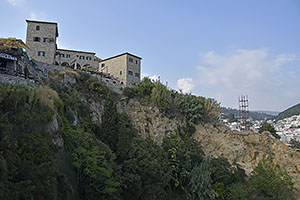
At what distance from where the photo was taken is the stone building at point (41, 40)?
34.7 metres

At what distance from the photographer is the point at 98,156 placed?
52.2ft

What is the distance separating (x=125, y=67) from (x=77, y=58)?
399 inches

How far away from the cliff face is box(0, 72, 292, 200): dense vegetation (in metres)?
1.54

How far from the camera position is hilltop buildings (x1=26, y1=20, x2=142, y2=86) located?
34844mm

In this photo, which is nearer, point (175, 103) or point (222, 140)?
point (222, 140)

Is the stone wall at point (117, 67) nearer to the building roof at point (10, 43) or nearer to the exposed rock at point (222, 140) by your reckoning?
the exposed rock at point (222, 140)

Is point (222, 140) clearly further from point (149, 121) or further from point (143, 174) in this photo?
point (143, 174)

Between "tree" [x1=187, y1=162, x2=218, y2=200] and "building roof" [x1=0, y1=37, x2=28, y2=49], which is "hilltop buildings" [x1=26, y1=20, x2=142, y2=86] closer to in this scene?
"building roof" [x1=0, y1=37, x2=28, y2=49]

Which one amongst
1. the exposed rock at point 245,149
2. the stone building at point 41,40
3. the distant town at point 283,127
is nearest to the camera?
the exposed rock at point 245,149

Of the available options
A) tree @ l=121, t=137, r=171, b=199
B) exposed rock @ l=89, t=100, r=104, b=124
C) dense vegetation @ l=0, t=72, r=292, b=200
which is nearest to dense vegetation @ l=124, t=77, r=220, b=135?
dense vegetation @ l=0, t=72, r=292, b=200

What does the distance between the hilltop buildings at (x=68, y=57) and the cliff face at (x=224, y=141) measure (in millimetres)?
9687

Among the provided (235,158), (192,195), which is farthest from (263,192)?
(192,195)

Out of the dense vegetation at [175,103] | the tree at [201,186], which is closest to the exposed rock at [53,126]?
the tree at [201,186]

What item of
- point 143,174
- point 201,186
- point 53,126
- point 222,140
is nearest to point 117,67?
point 222,140
